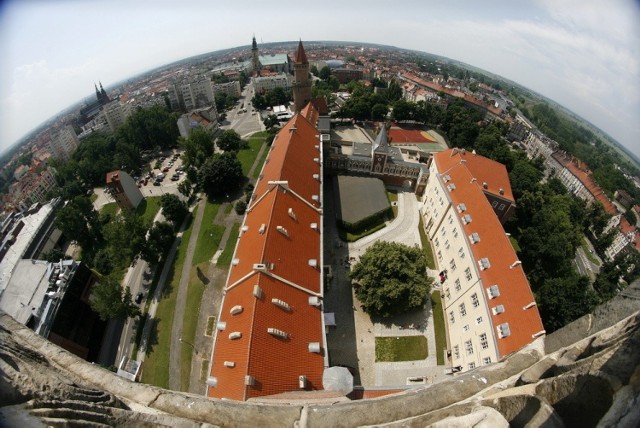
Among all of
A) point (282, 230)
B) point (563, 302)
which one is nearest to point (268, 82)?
point (282, 230)

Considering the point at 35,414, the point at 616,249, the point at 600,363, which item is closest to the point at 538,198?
the point at 616,249

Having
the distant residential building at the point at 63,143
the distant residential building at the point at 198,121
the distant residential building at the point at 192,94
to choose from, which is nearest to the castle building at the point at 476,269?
the distant residential building at the point at 198,121

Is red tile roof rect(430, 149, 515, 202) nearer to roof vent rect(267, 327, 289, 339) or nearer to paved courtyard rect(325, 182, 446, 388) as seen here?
paved courtyard rect(325, 182, 446, 388)

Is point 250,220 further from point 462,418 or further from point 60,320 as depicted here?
point 462,418

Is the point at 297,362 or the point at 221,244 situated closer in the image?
the point at 297,362

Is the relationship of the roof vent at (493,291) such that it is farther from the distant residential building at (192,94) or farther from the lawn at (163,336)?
the distant residential building at (192,94)

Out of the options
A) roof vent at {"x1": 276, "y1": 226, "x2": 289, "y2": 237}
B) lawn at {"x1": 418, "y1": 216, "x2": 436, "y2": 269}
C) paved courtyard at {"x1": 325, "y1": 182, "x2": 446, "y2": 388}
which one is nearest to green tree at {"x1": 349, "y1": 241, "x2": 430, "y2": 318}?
paved courtyard at {"x1": 325, "y1": 182, "x2": 446, "y2": 388}
